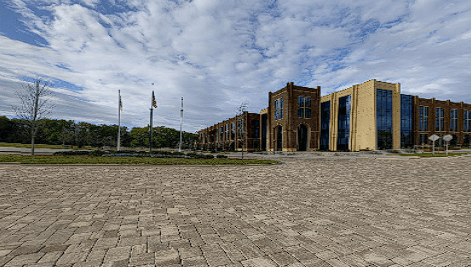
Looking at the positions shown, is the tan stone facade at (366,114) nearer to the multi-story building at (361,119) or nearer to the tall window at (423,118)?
the multi-story building at (361,119)

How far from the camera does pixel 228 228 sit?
412 centimetres

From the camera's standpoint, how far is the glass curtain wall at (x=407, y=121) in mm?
46594

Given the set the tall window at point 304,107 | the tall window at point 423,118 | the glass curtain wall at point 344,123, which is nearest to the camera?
the tall window at point 304,107

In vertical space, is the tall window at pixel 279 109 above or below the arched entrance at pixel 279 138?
above

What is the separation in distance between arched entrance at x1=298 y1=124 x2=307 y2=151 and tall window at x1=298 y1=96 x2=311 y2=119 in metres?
3.03

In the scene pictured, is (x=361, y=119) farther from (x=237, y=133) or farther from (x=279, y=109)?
(x=237, y=133)

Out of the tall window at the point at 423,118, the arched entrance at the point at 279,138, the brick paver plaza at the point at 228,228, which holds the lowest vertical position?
the brick paver plaza at the point at 228,228

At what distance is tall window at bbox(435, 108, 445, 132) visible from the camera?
53634mm

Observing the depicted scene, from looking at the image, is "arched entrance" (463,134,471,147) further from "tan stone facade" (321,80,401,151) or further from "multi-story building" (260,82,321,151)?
"multi-story building" (260,82,321,151)

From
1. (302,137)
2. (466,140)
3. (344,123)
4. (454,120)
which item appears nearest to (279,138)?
(302,137)

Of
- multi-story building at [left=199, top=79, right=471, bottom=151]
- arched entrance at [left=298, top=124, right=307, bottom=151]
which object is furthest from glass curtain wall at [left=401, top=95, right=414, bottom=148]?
arched entrance at [left=298, top=124, right=307, bottom=151]

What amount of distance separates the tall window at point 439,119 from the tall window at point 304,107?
1390 inches

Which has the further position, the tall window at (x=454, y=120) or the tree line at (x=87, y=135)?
the tree line at (x=87, y=135)

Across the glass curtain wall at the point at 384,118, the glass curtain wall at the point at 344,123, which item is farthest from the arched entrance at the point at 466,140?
the glass curtain wall at the point at 344,123
